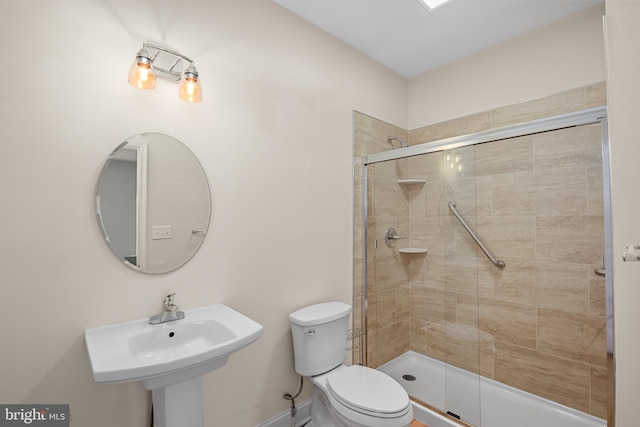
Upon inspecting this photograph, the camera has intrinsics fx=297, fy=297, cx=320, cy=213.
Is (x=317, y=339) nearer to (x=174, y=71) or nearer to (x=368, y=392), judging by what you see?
(x=368, y=392)

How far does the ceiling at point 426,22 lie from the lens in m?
1.88

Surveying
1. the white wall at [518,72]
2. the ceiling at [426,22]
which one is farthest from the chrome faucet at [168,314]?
the white wall at [518,72]

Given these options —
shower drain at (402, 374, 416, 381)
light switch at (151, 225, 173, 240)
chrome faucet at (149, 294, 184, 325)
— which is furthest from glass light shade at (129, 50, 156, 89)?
shower drain at (402, 374, 416, 381)

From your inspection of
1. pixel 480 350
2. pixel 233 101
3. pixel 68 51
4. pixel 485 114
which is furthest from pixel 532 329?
pixel 68 51

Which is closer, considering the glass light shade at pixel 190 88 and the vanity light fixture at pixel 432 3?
the glass light shade at pixel 190 88

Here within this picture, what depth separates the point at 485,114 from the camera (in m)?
2.37

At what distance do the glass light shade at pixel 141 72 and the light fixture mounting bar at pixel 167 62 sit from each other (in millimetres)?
124

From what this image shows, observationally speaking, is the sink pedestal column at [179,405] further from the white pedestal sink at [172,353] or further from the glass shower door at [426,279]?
the glass shower door at [426,279]

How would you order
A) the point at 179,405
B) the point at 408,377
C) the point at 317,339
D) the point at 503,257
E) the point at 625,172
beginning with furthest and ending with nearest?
the point at 408,377 → the point at 503,257 → the point at 317,339 → the point at 179,405 → the point at 625,172

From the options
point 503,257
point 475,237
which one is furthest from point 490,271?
point 475,237

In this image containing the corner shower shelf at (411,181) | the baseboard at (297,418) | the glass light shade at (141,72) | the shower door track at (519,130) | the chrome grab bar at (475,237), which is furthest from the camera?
the corner shower shelf at (411,181)

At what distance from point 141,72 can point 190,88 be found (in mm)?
211

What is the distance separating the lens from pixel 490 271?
88.5 inches

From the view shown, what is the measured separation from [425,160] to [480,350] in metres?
1.37
